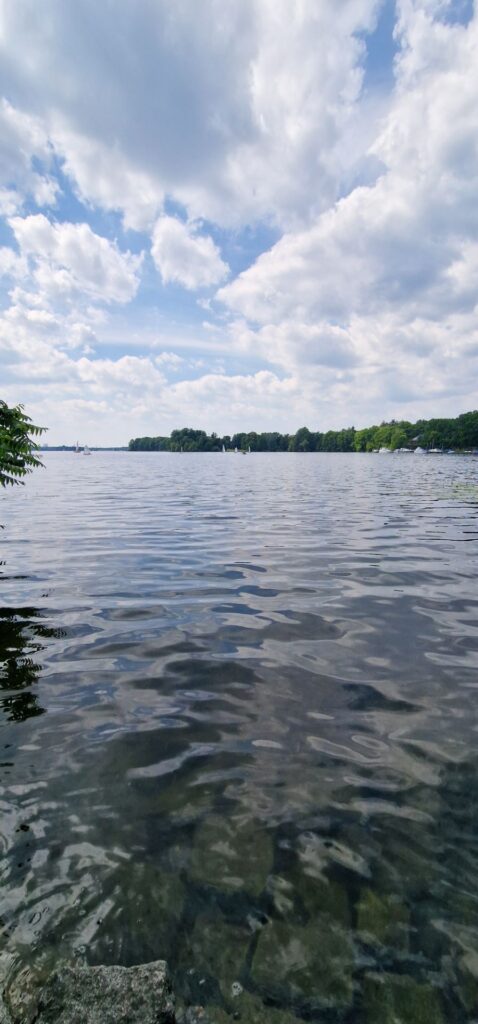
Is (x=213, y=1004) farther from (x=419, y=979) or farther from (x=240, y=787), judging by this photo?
(x=240, y=787)

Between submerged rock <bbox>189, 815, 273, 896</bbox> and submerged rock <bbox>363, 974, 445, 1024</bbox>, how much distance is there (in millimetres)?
937

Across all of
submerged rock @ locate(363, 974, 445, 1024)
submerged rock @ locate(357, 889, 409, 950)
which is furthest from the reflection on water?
submerged rock @ locate(363, 974, 445, 1024)

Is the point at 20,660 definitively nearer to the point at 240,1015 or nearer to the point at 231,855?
the point at 231,855

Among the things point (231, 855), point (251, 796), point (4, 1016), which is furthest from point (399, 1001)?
point (4, 1016)

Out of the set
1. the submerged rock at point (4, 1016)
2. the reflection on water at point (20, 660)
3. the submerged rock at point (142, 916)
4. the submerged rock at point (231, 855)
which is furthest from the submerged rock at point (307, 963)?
the reflection on water at point (20, 660)

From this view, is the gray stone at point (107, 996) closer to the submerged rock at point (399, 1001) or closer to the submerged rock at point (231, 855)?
the submerged rock at point (231, 855)

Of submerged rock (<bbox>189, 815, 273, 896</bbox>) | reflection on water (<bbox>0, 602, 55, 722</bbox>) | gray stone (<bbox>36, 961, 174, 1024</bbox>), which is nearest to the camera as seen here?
gray stone (<bbox>36, 961, 174, 1024</bbox>)

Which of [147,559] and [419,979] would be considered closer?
[419,979]

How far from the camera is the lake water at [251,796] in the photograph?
310cm

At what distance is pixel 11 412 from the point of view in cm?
1067

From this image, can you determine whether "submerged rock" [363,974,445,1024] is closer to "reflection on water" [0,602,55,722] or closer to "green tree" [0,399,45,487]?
"reflection on water" [0,602,55,722]

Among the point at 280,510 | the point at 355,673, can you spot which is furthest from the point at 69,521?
the point at 355,673

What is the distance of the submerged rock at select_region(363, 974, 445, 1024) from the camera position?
9.20ft

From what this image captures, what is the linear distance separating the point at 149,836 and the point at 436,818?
2557 millimetres
